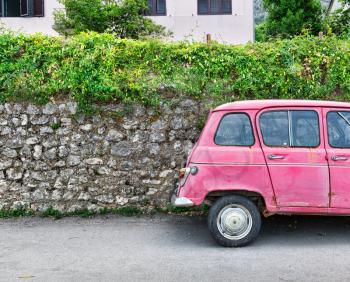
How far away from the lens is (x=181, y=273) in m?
5.43

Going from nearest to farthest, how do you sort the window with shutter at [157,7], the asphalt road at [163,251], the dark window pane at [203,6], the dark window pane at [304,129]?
the asphalt road at [163,251] → the dark window pane at [304,129] → the window with shutter at [157,7] → the dark window pane at [203,6]

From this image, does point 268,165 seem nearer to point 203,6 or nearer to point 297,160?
point 297,160

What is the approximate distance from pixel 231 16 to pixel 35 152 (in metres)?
14.9

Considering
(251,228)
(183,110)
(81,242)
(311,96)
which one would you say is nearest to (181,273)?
(251,228)

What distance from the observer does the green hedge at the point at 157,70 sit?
8.19 meters

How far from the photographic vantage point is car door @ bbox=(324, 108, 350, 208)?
625cm

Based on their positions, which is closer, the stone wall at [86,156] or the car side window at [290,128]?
the car side window at [290,128]

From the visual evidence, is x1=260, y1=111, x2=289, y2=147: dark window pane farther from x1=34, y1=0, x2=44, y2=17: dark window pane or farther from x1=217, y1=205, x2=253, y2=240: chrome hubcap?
x1=34, y1=0, x2=44, y2=17: dark window pane

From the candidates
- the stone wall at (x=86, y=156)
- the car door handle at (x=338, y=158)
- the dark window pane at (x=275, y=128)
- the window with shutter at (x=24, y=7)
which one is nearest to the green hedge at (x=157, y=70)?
the stone wall at (x=86, y=156)

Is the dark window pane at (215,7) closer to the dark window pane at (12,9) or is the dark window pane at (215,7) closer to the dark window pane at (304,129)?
the dark window pane at (12,9)

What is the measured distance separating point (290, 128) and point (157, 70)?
2.83m

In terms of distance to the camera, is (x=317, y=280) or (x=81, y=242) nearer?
(x=317, y=280)

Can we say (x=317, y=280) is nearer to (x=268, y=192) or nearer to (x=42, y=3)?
(x=268, y=192)

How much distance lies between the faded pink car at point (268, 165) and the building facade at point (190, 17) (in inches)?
604
